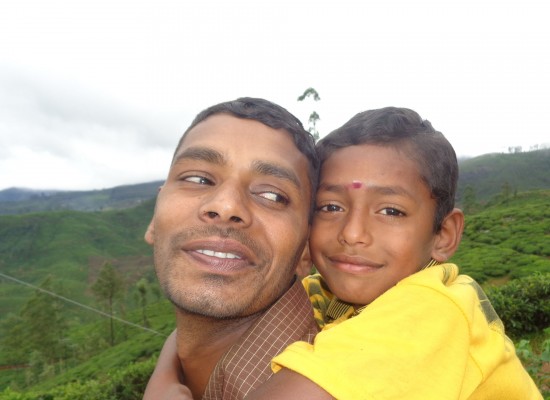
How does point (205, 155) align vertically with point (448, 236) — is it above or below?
above

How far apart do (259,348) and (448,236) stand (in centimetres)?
137

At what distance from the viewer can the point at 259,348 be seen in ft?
5.77

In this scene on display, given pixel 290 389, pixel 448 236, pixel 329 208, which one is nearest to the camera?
pixel 290 389

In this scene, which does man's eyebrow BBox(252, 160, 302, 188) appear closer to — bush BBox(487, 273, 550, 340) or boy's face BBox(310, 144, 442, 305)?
boy's face BBox(310, 144, 442, 305)

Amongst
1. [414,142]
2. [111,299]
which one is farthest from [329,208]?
[111,299]

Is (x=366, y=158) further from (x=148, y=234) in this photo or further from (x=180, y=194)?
(x=148, y=234)

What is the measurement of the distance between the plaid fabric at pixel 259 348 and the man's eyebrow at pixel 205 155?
2.24 ft

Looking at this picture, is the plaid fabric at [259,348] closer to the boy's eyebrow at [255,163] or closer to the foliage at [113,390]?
the boy's eyebrow at [255,163]

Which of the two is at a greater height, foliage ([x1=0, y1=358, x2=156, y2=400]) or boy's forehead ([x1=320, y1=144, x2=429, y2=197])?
boy's forehead ([x1=320, y1=144, x2=429, y2=197])

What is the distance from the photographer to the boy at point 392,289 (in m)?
1.32

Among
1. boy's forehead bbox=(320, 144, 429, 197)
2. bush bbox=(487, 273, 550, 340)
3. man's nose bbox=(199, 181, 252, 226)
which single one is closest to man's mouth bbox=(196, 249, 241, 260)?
man's nose bbox=(199, 181, 252, 226)

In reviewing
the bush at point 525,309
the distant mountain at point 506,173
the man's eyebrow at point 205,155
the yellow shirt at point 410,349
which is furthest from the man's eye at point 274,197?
the distant mountain at point 506,173

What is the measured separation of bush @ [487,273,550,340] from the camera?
10289mm

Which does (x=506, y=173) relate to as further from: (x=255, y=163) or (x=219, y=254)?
(x=219, y=254)
